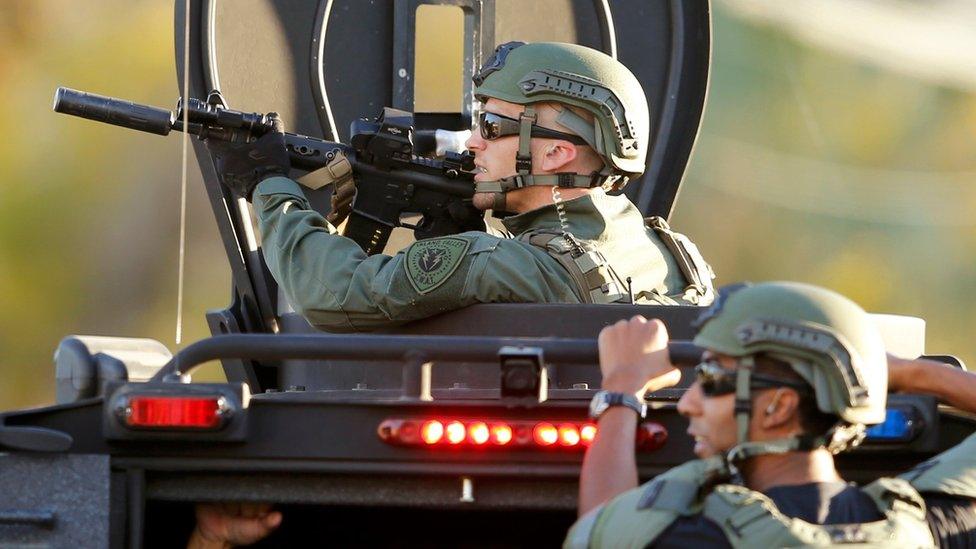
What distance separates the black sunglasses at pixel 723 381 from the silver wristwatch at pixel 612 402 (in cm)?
33

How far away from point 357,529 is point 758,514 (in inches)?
84.0

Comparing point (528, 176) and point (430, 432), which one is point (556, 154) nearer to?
point (528, 176)

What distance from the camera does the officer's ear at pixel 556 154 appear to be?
6.26 m

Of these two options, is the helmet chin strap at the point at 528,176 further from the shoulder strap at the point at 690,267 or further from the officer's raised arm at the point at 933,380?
the officer's raised arm at the point at 933,380

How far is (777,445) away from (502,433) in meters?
0.87

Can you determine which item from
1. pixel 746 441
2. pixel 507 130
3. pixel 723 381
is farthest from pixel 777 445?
pixel 507 130

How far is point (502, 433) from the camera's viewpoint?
473 cm

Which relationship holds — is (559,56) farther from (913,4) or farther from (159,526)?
(913,4)

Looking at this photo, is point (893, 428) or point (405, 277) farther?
point (405, 277)

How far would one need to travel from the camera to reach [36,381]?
15508 millimetres

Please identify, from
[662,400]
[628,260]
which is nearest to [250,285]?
[628,260]

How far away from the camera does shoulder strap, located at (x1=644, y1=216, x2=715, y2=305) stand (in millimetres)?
6294

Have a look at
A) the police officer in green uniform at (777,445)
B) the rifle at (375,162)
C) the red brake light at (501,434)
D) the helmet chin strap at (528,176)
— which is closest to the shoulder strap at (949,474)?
the police officer in green uniform at (777,445)

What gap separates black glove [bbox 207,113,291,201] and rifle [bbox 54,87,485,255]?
0.18ft
